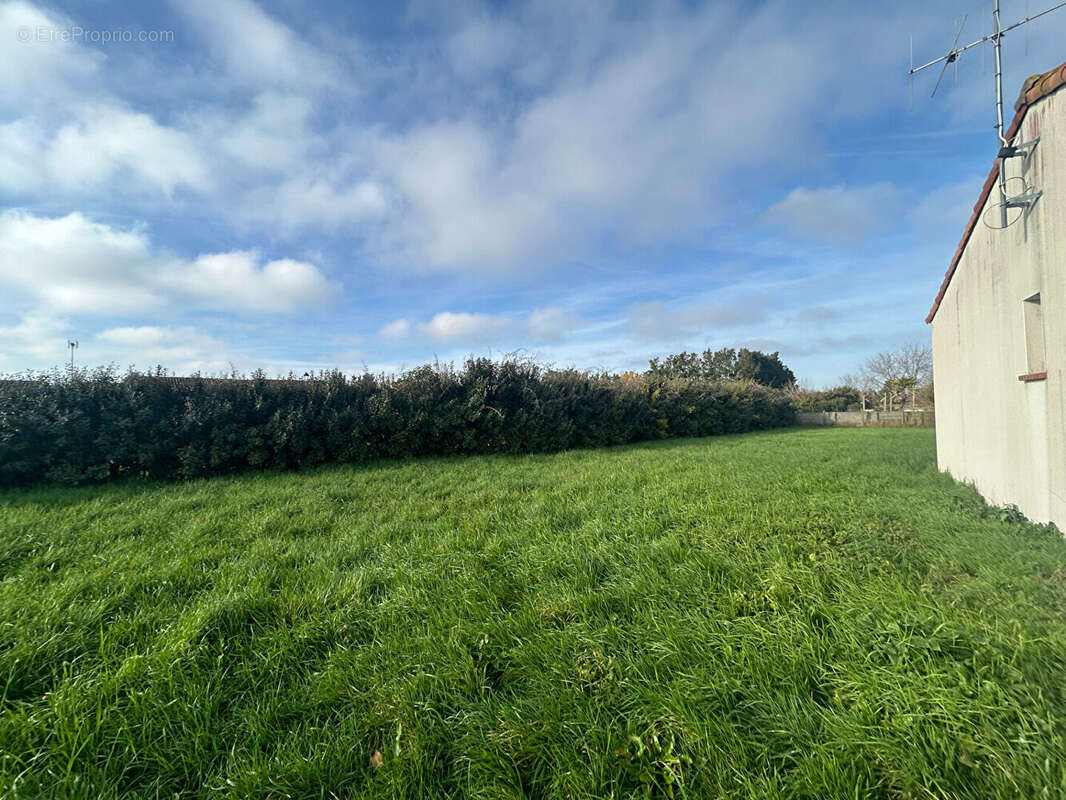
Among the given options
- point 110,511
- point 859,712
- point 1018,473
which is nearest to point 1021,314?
point 1018,473

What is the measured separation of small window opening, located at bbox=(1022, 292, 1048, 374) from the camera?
333 centimetres

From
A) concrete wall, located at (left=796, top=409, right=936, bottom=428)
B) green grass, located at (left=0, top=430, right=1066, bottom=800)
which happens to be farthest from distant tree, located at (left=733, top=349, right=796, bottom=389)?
green grass, located at (left=0, top=430, right=1066, bottom=800)

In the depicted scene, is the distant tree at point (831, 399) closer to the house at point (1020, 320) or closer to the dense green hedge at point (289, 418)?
the dense green hedge at point (289, 418)

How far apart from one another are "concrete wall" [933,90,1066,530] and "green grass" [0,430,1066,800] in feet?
1.99

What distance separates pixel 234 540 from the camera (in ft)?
12.3

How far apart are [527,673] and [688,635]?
837mm

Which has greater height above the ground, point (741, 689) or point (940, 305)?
point (940, 305)

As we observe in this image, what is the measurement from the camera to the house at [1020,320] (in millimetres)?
2877

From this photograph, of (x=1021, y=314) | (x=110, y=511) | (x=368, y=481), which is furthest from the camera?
(x=368, y=481)

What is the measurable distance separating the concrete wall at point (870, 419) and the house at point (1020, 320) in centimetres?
1991

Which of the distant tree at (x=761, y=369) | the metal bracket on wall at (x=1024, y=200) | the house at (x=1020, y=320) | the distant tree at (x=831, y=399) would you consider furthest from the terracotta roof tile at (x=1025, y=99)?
the distant tree at (x=761, y=369)

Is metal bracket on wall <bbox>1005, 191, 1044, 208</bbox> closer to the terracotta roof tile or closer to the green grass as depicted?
the terracotta roof tile

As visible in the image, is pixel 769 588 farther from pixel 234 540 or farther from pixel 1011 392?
pixel 234 540

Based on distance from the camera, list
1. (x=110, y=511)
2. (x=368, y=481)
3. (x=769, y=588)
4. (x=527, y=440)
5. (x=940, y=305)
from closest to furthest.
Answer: (x=769, y=588) < (x=110, y=511) < (x=940, y=305) < (x=368, y=481) < (x=527, y=440)
